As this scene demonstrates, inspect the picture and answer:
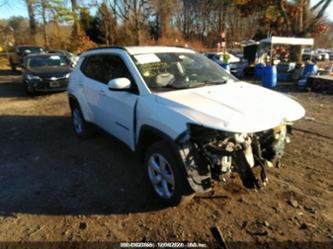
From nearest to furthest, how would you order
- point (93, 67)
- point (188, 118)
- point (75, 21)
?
point (188, 118), point (93, 67), point (75, 21)

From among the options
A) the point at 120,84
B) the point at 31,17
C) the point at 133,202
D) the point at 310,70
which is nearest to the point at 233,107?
the point at 120,84

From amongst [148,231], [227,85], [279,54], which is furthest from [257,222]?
[279,54]

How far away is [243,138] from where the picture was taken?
2846mm

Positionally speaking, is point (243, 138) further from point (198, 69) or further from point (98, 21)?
point (98, 21)

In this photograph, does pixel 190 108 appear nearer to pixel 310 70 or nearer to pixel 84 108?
pixel 84 108

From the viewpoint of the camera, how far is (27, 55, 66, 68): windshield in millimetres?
11995

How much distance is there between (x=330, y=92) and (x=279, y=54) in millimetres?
11657

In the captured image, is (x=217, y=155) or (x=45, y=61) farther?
(x=45, y=61)

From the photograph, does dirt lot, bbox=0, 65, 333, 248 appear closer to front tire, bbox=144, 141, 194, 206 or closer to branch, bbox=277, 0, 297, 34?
front tire, bbox=144, 141, 194, 206

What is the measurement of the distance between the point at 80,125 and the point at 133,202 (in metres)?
2.80

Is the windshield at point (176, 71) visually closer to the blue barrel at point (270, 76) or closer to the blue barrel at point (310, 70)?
the blue barrel at point (270, 76)

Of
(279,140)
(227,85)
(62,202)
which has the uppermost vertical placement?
(227,85)

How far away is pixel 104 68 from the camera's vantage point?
4633 millimetres

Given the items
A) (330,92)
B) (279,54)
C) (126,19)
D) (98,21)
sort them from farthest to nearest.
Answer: (98,21) < (126,19) < (279,54) < (330,92)
